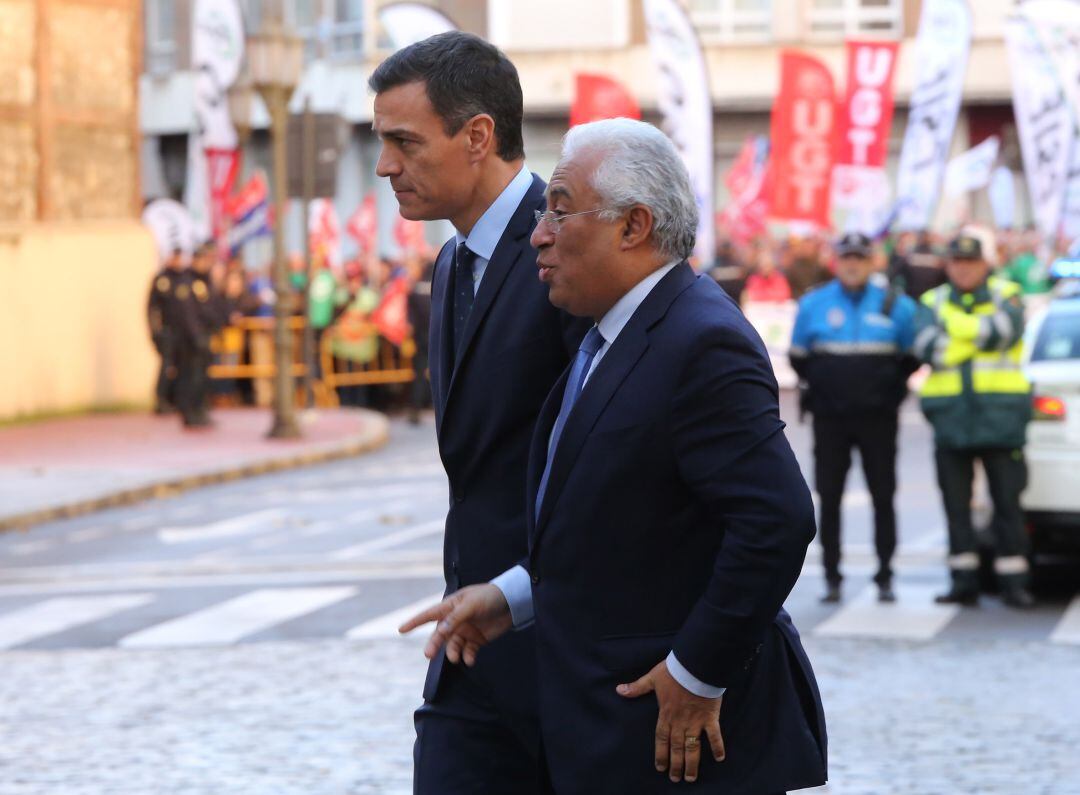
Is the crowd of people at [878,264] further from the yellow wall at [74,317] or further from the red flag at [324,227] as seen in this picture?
the yellow wall at [74,317]

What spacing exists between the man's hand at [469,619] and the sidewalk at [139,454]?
1303 cm

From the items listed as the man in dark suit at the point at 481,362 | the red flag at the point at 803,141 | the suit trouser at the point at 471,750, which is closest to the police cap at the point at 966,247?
the man in dark suit at the point at 481,362

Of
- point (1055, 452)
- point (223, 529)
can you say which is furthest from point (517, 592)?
point (223, 529)

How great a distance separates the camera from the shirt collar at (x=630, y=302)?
12.1ft

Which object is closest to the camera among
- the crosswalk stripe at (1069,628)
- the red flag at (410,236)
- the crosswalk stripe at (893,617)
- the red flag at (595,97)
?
the crosswalk stripe at (1069,628)

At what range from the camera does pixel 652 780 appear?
3.59 metres

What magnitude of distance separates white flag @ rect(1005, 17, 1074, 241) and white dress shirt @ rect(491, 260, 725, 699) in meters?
30.6

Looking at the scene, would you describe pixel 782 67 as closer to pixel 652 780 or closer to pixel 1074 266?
pixel 1074 266

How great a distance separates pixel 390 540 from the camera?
15.0 metres

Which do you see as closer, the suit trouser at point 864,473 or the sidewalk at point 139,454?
the suit trouser at point 864,473

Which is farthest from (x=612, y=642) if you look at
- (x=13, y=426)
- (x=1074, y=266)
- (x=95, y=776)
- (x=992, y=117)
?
(x=992, y=117)

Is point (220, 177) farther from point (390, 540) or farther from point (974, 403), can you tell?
point (974, 403)

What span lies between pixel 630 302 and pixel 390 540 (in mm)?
11356

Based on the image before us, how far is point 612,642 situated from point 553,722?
0.60 ft
